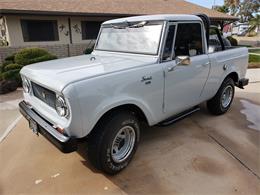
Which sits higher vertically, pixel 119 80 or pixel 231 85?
pixel 119 80

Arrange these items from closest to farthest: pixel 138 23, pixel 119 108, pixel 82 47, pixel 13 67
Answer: pixel 119 108 < pixel 138 23 < pixel 13 67 < pixel 82 47

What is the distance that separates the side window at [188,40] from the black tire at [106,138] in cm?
134

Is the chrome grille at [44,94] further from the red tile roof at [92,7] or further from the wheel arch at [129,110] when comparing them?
the red tile roof at [92,7]

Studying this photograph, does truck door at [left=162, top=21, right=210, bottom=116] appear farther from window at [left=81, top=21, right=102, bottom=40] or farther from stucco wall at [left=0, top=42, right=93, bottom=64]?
window at [left=81, top=21, right=102, bottom=40]

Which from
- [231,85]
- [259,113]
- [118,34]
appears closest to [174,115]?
[118,34]

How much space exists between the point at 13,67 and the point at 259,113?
7787 millimetres

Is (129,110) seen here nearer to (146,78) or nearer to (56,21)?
(146,78)

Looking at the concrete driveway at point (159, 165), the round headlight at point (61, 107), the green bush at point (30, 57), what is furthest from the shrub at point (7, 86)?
the round headlight at point (61, 107)

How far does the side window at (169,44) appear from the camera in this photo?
3.00m

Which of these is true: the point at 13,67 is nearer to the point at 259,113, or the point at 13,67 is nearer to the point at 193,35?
the point at 193,35

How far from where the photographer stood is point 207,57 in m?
3.69

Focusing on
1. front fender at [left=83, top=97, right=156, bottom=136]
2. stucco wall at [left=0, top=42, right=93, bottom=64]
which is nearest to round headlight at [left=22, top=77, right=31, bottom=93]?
front fender at [left=83, top=97, right=156, bottom=136]

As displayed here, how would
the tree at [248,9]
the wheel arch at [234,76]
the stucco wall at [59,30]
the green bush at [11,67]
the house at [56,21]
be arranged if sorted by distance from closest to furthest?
the wheel arch at [234,76] → the green bush at [11,67] → the house at [56,21] → the stucco wall at [59,30] → the tree at [248,9]

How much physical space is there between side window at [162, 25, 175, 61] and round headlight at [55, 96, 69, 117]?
4.93 ft
